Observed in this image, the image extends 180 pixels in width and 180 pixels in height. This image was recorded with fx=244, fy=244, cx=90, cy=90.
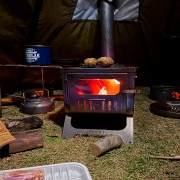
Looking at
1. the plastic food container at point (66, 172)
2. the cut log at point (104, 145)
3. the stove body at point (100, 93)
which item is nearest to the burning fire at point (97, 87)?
the stove body at point (100, 93)

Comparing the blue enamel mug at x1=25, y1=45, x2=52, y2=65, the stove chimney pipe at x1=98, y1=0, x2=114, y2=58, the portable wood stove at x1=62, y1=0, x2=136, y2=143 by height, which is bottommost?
the portable wood stove at x1=62, y1=0, x2=136, y2=143

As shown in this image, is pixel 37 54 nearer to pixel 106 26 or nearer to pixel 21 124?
pixel 21 124

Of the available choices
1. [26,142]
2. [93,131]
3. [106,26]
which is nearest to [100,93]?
[93,131]

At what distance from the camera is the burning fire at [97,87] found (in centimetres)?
269

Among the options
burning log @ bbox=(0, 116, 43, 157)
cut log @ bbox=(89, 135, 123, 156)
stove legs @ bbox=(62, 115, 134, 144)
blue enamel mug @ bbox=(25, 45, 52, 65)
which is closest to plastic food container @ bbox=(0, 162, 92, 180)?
cut log @ bbox=(89, 135, 123, 156)

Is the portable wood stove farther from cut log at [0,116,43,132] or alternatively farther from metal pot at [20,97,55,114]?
metal pot at [20,97,55,114]

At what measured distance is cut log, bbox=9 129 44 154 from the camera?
2.35 m

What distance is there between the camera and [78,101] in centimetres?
269

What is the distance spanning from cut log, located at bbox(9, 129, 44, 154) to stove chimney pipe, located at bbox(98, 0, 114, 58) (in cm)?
206

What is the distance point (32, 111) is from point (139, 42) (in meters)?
2.76

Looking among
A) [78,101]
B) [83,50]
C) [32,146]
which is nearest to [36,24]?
[83,50]

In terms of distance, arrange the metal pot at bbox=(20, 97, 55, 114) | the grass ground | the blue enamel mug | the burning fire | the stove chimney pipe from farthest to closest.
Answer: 1. the stove chimney pipe
2. the metal pot at bbox=(20, 97, 55, 114)
3. the blue enamel mug
4. the burning fire
5. the grass ground

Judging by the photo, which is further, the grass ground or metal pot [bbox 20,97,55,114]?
metal pot [bbox 20,97,55,114]

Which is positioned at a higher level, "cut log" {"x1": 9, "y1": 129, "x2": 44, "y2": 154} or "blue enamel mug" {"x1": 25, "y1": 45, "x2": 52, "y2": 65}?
"blue enamel mug" {"x1": 25, "y1": 45, "x2": 52, "y2": 65}
